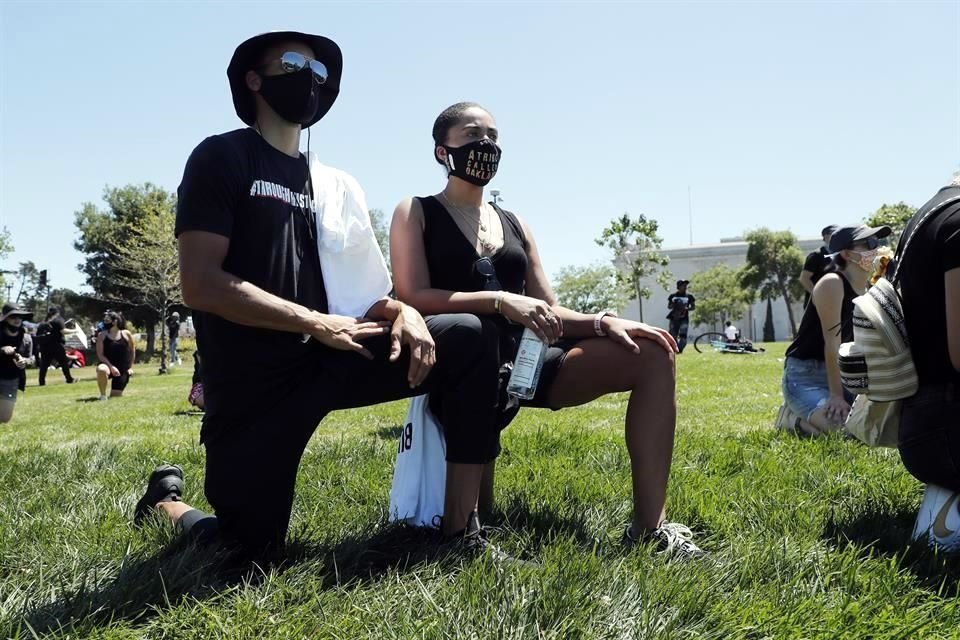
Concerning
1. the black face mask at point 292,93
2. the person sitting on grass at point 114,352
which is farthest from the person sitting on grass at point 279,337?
the person sitting on grass at point 114,352

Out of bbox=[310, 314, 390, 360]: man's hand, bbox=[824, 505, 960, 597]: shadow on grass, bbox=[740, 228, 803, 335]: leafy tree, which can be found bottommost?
bbox=[824, 505, 960, 597]: shadow on grass

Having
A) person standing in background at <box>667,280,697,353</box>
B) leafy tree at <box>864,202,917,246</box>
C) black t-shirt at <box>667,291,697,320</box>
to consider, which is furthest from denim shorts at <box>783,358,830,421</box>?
leafy tree at <box>864,202,917,246</box>

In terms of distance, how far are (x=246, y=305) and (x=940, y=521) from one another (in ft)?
8.59

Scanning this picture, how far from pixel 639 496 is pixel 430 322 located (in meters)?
1.02

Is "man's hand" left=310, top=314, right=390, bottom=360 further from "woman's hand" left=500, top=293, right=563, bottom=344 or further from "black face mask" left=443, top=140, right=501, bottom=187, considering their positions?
"black face mask" left=443, top=140, right=501, bottom=187

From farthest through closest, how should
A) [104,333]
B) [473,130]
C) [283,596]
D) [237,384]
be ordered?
[104,333] < [473,130] < [237,384] < [283,596]

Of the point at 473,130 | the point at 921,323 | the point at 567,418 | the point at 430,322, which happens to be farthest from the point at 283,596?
the point at 567,418

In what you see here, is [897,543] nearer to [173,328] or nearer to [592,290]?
[173,328]

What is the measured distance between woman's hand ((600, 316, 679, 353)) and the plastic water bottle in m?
0.29

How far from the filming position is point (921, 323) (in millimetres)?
3068

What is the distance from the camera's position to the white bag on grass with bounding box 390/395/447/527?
3141mm

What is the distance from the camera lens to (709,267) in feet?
322

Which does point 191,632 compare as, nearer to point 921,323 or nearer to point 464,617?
point 464,617

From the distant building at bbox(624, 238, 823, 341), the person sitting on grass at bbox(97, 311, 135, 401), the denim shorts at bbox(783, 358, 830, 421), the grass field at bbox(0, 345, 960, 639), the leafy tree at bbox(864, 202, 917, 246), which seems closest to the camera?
the grass field at bbox(0, 345, 960, 639)
